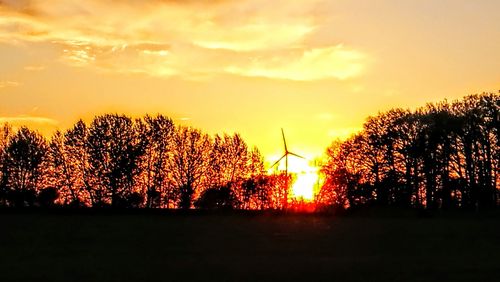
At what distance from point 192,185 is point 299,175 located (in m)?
18.7

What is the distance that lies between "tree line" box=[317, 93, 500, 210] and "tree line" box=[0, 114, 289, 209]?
1586 cm

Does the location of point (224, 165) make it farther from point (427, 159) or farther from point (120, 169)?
point (427, 159)

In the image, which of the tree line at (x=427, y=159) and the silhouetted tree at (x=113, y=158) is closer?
the tree line at (x=427, y=159)

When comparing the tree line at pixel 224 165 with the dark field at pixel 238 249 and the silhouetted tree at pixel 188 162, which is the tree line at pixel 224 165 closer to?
the silhouetted tree at pixel 188 162

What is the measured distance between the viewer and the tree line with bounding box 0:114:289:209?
83.3m

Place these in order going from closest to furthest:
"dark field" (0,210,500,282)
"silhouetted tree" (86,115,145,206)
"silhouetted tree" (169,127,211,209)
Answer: "dark field" (0,210,500,282)
"silhouetted tree" (86,115,145,206)
"silhouetted tree" (169,127,211,209)

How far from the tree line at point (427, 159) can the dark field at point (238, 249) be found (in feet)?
65.4

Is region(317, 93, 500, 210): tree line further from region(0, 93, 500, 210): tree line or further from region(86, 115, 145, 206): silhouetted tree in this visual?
region(86, 115, 145, 206): silhouetted tree

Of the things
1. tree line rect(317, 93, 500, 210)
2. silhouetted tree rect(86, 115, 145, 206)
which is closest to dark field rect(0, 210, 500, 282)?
tree line rect(317, 93, 500, 210)

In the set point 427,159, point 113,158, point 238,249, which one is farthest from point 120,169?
point 238,249

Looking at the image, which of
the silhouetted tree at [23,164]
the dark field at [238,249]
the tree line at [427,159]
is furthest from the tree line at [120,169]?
the dark field at [238,249]

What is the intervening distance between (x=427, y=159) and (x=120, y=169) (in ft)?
123

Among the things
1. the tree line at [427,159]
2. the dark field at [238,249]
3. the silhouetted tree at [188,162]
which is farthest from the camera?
the silhouetted tree at [188,162]

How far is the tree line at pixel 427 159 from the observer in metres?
76.1
